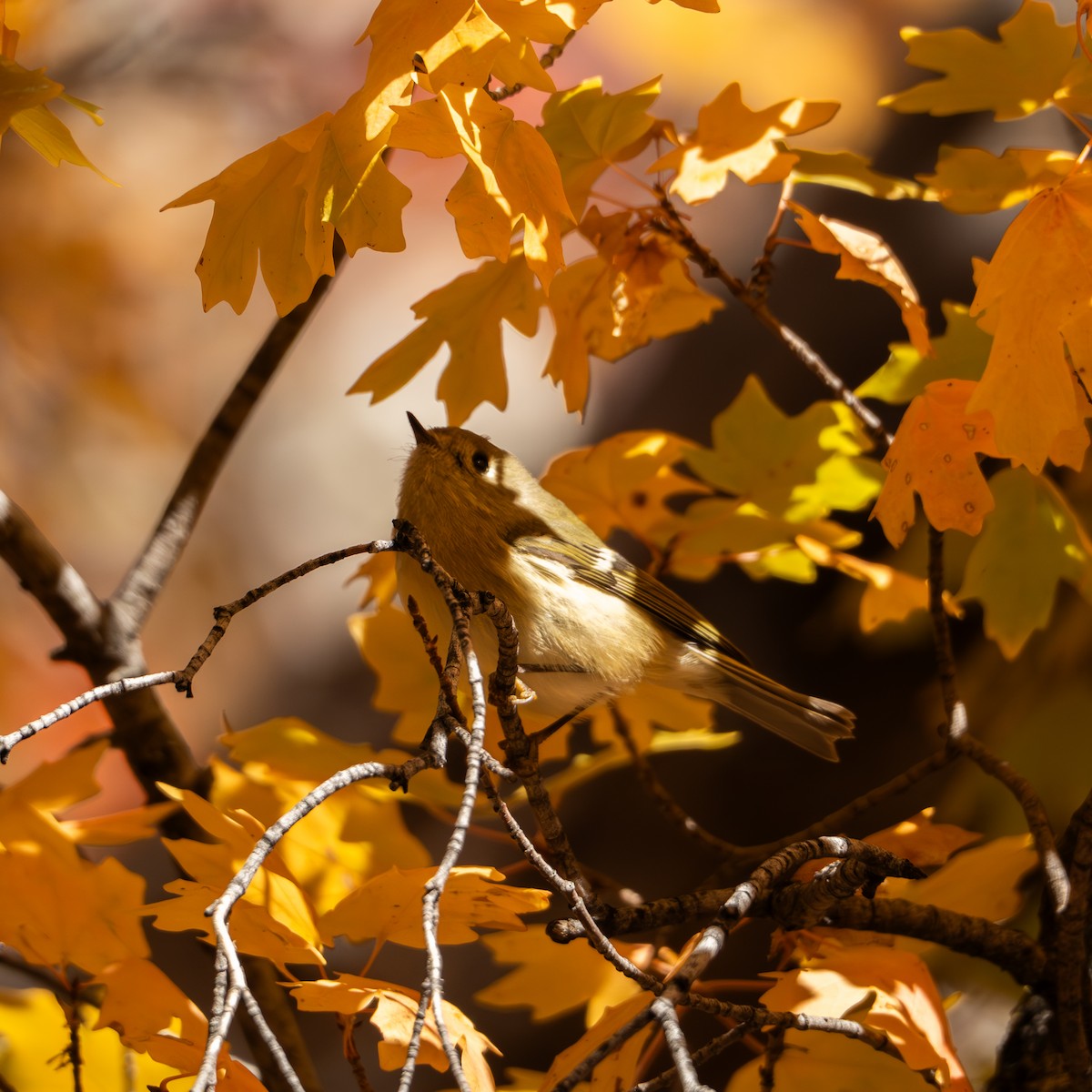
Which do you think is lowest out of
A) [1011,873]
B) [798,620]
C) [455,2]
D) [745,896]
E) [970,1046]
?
[970,1046]

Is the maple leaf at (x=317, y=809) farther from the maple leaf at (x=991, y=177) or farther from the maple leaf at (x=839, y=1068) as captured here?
the maple leaf at (x=991, y=177)

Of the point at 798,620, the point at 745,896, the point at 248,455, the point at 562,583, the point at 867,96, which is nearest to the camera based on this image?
the point at 745,896

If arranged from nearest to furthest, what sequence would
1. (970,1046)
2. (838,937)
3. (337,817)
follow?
(838,937)
(337,817)
(970,1046)

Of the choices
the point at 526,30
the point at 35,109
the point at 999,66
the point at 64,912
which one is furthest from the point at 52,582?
the point at 999,66

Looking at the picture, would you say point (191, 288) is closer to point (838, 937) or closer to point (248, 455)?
point (248, 455)

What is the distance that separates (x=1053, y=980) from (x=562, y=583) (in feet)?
1.57

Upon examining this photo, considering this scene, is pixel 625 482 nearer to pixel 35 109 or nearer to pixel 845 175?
pixel 845 175

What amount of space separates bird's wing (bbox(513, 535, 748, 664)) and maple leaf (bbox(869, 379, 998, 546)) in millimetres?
332

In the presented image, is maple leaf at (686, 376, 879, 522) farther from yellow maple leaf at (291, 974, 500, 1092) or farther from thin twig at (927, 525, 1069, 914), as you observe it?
yellow maple leaf at (291, 974, 500, 1092)

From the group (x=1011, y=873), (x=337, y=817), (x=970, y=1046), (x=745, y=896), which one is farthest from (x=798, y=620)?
(x=745, y=896)

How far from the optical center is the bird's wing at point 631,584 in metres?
0.97

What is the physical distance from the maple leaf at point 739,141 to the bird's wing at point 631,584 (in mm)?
358

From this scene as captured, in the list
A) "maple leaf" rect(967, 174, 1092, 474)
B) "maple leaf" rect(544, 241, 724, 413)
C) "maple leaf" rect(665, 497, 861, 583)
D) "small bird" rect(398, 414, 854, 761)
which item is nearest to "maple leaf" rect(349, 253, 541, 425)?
"maple leaf" rect(544, 241, 724, 413)

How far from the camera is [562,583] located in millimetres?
936
